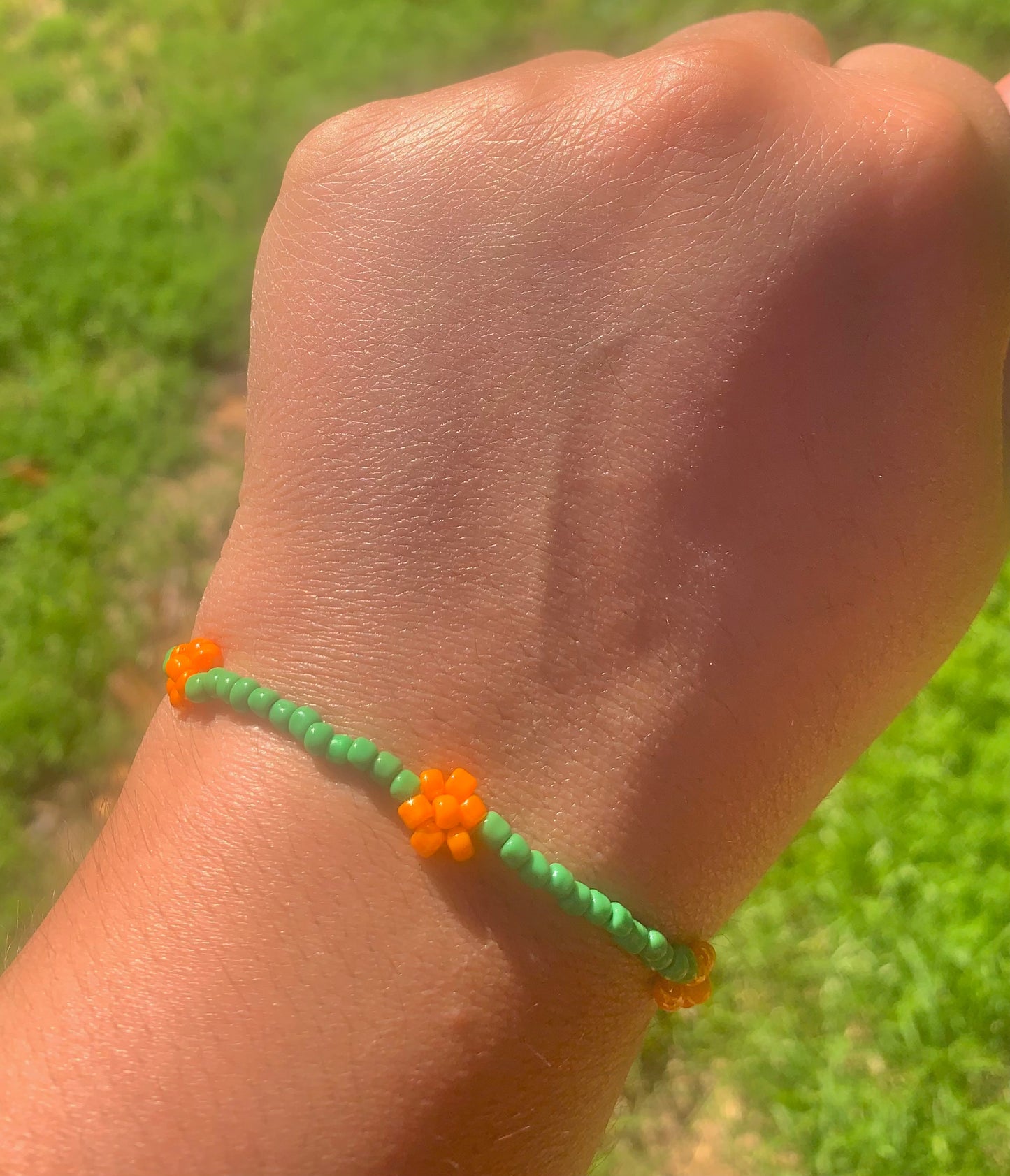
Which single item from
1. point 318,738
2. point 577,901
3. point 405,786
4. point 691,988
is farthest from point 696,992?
point 318,738

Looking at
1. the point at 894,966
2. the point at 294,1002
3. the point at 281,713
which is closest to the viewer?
the point at 294,1002

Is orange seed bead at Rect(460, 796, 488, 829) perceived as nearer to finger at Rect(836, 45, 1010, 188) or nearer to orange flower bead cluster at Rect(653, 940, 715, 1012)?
orange flower bead cluster at Rect(653, 940, 715, 1012)

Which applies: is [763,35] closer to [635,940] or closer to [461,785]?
[461,785]

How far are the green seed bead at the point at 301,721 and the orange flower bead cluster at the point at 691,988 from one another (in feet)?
1.81

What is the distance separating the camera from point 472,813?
1.19m

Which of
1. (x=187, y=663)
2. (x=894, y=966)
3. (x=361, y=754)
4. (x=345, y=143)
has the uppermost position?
(x=345, y=143)

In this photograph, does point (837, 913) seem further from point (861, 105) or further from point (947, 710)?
point (861, 105)

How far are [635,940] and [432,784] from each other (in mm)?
311

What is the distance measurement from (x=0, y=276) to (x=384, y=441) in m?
2.75

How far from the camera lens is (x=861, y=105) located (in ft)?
4.27

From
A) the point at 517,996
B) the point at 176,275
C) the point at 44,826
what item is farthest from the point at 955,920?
the point at 176,275

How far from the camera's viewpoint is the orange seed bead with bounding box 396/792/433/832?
1180 mm

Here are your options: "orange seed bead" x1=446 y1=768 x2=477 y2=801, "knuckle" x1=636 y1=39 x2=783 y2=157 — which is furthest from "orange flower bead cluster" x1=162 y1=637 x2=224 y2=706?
"knuckle" x1=636 y1=39 x2=783 y2=157

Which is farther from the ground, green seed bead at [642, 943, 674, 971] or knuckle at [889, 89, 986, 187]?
knuckle at [889, 89, 986, 187]
